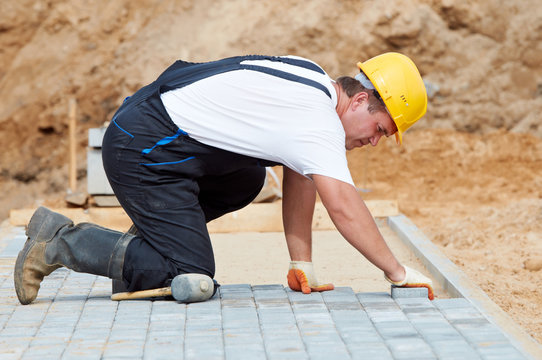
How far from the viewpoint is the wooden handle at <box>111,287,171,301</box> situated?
3.60 m

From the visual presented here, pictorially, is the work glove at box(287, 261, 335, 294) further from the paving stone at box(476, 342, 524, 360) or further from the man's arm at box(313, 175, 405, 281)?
the paving stone at box(476, 342, 524, 360)

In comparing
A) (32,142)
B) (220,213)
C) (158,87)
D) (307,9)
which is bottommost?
(32,142)

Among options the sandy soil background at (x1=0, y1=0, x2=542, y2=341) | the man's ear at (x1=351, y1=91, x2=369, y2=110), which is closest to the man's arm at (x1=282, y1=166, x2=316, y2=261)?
the man's ear at (x1=351, y1=91, x2=369, y2=110)

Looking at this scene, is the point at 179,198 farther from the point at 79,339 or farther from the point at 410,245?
the point at 410,245

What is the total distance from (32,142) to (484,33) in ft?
21.3

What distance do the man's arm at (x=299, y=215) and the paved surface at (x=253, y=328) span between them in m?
0.24

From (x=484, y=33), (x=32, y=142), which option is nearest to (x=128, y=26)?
(x=32, y=142)

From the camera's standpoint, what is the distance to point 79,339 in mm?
3070

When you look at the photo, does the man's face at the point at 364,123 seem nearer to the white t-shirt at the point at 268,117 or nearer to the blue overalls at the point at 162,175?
the white t-shirt at the point at 268,117

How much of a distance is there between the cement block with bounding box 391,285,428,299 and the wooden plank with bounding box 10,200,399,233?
296cm

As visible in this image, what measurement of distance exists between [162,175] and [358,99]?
1002mm

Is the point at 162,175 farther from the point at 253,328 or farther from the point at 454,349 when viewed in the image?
the point at 454,349

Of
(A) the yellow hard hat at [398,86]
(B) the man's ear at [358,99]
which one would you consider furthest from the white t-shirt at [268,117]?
(A) the yellow hard hat at [398,86]

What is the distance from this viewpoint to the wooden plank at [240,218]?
6.60 meters
